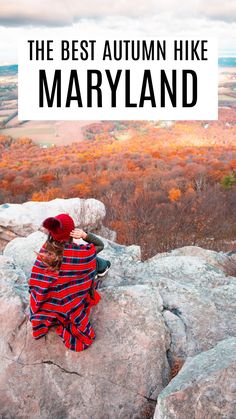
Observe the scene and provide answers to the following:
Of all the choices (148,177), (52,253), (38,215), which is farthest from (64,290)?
(148,177)

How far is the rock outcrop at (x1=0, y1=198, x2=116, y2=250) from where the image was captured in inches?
447

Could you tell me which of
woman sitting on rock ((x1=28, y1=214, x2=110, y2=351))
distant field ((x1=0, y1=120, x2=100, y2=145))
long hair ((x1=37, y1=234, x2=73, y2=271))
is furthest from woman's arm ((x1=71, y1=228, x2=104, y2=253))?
distant field ((x1=0, y1=120, x2=100, y2=145))

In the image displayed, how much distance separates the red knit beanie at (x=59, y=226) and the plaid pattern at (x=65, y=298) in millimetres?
209

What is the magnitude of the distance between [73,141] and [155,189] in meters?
26.8

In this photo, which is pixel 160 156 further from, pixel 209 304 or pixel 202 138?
pixel 209 304

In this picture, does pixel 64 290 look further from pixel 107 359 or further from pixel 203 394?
pixel 203 394

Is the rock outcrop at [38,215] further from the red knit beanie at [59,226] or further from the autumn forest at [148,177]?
the red knit beanie at [59,226]

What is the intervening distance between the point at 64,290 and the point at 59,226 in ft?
2.04

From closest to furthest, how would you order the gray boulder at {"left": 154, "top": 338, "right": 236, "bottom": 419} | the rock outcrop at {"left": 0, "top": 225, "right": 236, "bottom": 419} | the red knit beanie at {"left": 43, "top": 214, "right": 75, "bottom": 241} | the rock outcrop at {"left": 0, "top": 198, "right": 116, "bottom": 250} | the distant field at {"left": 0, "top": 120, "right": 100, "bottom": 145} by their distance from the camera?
the gray boulder at {"left": 154, "top": 338, "right": 236, "bottom": 419} → the red knit beanie at {"left": 43, "top": 214, "right": 75, "bottom": 241} → the rock outcrop at {"left": 0, "top": 225, "right": 236, "bottom": 419} → the rock outcrop at {"left": 0, "top": 198, "right": 116, "bottom": 250} → the distant field at {"left": 0, "top": 120, "right": 100, "bottom": 145}

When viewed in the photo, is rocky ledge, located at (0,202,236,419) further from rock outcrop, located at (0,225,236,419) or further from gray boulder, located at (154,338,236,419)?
gray boulder, located at (154,338,236,419)

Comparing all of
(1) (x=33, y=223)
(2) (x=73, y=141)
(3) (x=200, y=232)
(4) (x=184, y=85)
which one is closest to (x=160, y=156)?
(2) (x=73, y=141)

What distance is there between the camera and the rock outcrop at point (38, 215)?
11.4 metres

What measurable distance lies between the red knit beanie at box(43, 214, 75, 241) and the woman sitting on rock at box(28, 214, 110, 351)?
3.0 inches

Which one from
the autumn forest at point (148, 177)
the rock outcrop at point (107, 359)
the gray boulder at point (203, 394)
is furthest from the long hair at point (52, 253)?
the autumn forest at point (148, 177)
